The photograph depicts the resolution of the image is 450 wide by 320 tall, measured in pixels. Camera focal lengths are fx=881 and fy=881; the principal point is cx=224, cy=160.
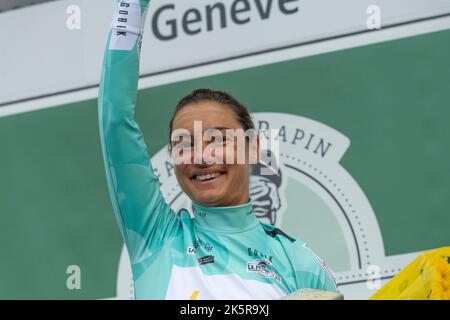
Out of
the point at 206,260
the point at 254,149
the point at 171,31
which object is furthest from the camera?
the point at 171,31

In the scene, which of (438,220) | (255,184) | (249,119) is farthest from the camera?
(255,184)

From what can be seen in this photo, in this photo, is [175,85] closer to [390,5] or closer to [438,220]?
[390,5]

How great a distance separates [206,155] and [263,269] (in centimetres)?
20

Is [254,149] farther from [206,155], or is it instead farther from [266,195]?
[266,195]

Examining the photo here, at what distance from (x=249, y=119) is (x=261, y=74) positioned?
0.81 m

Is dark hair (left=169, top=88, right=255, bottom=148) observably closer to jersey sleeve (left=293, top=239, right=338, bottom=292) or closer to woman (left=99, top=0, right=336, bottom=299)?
woman (left=99, top=0, right=336, bottom=299)

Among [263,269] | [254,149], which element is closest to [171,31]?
[254,149]

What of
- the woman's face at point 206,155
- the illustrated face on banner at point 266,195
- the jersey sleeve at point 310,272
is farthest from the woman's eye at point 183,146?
the illustrated face on banner at point 266,195

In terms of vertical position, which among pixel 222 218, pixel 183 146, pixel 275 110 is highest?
pixel 275 110

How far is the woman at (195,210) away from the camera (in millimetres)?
1350

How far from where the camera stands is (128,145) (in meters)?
1.38

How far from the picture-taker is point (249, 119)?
1511mm

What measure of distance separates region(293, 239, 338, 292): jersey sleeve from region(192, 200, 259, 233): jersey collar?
0.10 meters
